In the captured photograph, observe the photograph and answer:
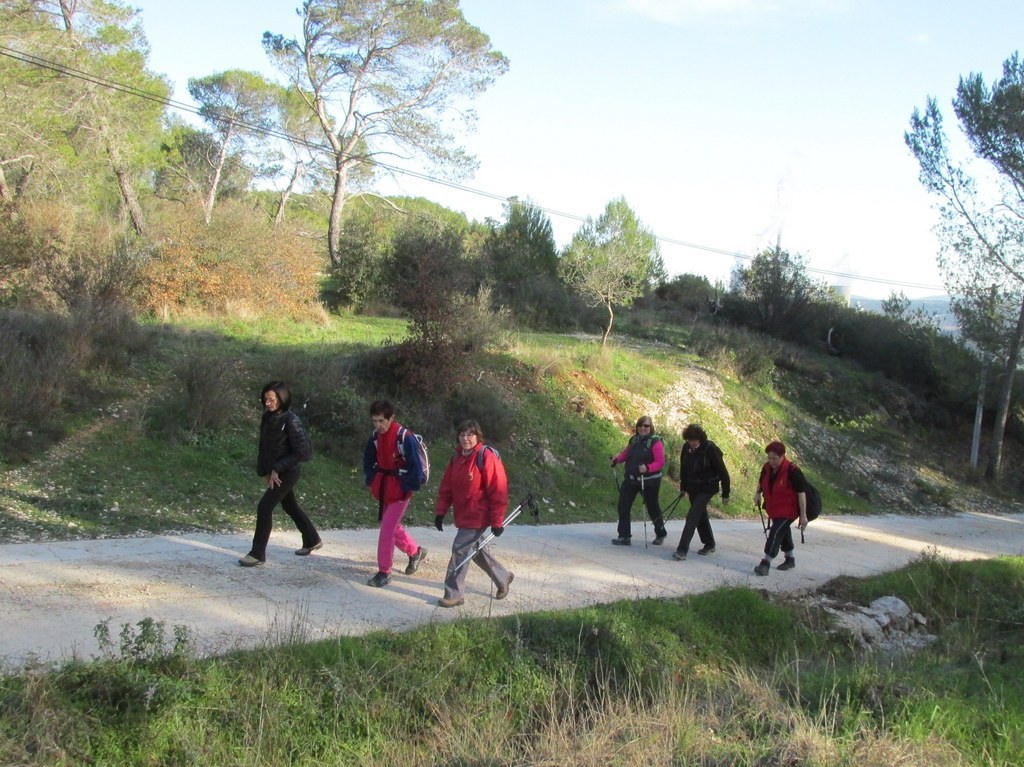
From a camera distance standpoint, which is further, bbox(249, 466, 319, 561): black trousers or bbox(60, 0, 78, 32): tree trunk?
bbox(60, 0, 78, 32): tree trunk

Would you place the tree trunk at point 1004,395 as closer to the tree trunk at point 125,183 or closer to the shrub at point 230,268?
the shrub at point 230,268

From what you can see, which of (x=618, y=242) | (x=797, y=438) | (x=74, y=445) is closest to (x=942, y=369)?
(x=797, y=438)

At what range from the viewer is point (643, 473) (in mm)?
10664

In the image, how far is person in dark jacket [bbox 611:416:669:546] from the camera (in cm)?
1064

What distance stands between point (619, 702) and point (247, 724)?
232 cm

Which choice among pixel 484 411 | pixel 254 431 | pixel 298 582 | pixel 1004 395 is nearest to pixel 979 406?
pixel 1004 395

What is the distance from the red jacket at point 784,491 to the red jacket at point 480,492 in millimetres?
4127

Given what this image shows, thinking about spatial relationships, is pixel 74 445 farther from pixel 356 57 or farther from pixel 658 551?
pixel 356 57

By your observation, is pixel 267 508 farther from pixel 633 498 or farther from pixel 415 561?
pixel 633 498

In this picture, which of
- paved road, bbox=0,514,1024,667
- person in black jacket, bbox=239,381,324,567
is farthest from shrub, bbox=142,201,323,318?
person in black jacket, bbox=239,381,324,567

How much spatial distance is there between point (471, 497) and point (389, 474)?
2.86ft

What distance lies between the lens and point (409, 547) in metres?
8.04

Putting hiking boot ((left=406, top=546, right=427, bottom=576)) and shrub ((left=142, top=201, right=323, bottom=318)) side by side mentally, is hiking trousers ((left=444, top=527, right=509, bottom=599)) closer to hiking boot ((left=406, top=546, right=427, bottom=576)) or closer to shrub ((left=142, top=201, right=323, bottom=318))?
hiking boot ((left=406, top=546, right=427, bottom=576))

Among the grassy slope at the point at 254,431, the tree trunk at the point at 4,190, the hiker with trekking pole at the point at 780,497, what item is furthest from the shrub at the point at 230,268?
the hiker with trekking pole at the point at 780,497
